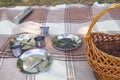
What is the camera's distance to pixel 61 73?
107 cm

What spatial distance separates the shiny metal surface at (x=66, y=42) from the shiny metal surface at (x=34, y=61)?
0.35 feet

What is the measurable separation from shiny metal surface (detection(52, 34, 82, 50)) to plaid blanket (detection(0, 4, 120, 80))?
0.08 ft

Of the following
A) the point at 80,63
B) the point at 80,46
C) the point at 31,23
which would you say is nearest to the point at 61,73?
the point at 80,63

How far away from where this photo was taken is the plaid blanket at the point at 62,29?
1069 mm

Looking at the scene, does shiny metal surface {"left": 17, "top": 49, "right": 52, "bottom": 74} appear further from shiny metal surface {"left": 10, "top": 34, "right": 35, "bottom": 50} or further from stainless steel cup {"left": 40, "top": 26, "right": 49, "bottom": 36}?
stainless steel cup {"left": 40, "top": 26, "right": 49, "bottom": 36}

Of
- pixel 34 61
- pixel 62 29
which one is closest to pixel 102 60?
pixel 34 61

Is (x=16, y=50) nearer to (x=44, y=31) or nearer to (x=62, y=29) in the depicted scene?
(x=44, y=31)

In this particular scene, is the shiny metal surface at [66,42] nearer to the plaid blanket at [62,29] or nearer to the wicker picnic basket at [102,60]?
the plaid blanket at [62,29]

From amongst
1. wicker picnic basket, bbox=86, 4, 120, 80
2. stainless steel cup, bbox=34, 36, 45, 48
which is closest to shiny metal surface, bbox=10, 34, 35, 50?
stainless steel cup, bbox=34, 36, 45, 48

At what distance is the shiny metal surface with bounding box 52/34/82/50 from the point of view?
121 centimetres

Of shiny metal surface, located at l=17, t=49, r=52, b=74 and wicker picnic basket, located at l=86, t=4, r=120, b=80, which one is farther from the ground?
wicker picnic basket, located at l=86, t=4, r=120, b=80

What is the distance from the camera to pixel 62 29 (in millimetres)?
1455

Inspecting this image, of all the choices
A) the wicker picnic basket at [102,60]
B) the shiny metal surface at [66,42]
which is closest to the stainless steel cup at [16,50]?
the shiny metal surface at [66,42]

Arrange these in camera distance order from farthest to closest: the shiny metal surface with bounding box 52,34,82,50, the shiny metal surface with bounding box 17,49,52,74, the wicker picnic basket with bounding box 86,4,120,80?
the shiny metal surface with bounding box 52,34,82,50 → the shiny metal surface with bounding box 17,49,52,74 → the wicker picnic basket with bounding box 86,4,120,80
